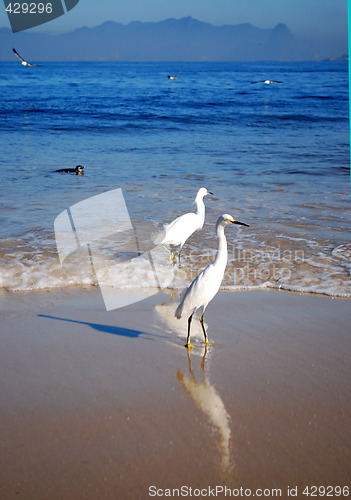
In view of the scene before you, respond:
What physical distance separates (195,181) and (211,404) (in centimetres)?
681

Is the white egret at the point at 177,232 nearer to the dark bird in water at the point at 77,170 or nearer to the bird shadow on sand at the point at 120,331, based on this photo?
the bird shadow on sand at the point at 120,331

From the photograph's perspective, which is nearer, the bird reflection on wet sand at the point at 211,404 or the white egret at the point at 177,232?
the bird reflection on wet sand at the point at 211,404

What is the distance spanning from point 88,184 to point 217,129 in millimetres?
8774

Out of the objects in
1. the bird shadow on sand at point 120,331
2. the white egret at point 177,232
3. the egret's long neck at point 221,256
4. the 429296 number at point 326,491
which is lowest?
the 429296 number at point 326,491

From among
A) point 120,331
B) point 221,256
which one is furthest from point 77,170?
point 221,256

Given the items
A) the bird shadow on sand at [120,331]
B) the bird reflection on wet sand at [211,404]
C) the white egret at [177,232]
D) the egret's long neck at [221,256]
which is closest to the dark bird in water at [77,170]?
the white egret at [177,232]

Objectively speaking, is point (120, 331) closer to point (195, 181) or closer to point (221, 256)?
point (221, 256)

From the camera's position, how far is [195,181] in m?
9.31

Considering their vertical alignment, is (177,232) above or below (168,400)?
above

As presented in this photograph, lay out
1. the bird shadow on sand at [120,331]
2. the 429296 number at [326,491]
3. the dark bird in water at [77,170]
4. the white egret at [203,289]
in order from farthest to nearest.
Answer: the dark bird in water at [77,170], the bird shadow on sand at [120,331], the white egret at [203,289], the 429296 number at [326,491]

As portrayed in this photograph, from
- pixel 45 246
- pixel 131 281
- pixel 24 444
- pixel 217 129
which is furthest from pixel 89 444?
pixel 217 129

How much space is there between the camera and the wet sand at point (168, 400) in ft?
7.43

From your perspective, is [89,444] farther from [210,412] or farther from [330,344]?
[330,344]

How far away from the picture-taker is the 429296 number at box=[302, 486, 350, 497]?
217cm
